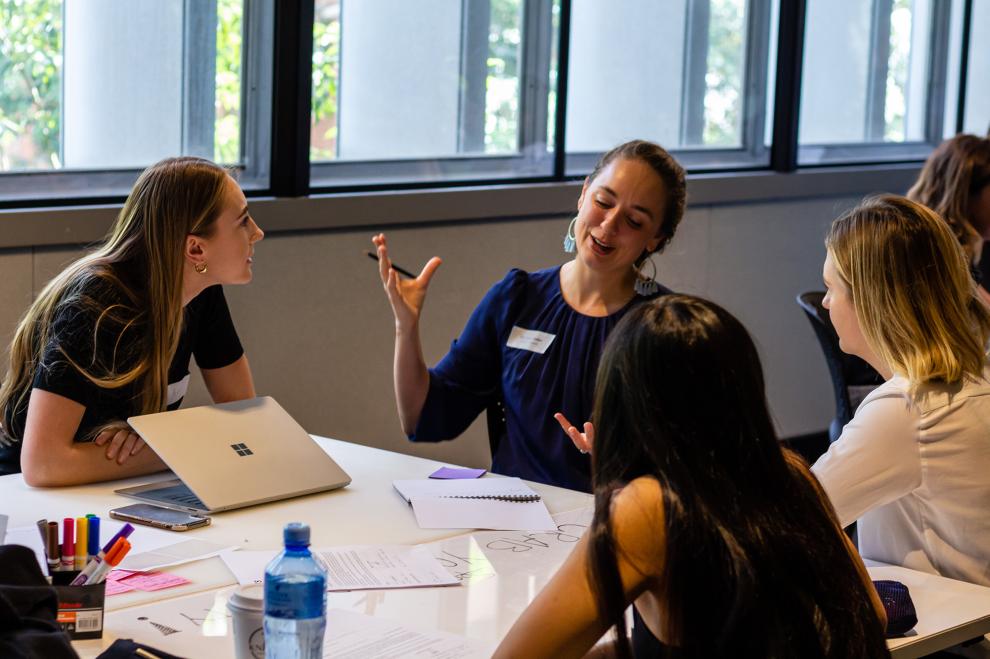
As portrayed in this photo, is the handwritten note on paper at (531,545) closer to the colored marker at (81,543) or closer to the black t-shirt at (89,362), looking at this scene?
the colored marker at (81,543)

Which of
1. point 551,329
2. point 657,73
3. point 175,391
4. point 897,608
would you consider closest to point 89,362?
point 175,391

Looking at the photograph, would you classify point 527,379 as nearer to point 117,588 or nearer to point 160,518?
point 160,518

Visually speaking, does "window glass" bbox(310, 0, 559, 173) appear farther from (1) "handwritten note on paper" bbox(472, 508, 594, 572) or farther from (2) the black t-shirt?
(1) "handwritten note on paper" bbox(472, 508, 594, 572)

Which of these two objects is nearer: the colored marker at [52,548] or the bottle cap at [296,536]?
the bottle cap at [296,536]

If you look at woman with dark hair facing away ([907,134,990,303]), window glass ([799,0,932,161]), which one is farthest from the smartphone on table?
window glass ([799,0,932,161])

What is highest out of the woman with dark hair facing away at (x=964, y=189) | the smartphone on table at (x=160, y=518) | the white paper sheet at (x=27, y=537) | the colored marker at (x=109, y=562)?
the woman with dark hair facing away at (x=964, y=189)

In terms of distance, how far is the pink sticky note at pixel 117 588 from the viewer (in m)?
1.79

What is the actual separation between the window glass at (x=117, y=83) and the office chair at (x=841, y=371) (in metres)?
1.85

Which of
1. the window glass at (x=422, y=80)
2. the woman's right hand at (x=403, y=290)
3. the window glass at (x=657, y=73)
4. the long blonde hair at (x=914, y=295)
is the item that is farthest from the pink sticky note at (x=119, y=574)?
the window glass at (x=657, y=73)

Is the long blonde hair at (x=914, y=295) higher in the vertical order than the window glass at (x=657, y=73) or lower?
lower

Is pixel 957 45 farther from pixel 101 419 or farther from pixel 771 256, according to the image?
pixel 101 419

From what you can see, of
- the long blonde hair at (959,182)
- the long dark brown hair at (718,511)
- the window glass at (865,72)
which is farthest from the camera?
the window glass at (865,72)

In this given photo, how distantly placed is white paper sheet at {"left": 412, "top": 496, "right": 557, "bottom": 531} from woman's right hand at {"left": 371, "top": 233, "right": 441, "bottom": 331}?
50 cm

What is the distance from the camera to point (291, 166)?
12.5ft
